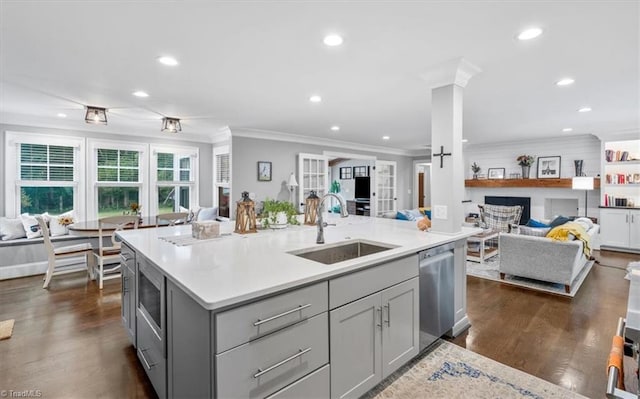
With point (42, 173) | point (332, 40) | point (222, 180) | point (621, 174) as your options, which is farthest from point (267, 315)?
point (621, 174)

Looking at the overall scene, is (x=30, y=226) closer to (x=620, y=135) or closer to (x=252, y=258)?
(x=252, y=258)

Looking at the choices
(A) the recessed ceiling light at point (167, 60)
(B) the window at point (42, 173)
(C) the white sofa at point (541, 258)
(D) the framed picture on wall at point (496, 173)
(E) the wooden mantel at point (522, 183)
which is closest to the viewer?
(A) the recessed ceiling light at point (167, 60)

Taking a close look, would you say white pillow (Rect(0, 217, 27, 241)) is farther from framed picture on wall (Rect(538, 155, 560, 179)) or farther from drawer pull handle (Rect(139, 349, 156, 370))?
framed picture on wall (Rect(538, 155, 560, 179))

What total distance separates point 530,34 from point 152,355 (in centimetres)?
324

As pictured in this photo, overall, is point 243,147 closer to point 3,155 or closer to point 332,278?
point 3,155

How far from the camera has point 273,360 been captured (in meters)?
1.37

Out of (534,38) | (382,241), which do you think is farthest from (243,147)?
(534,38)

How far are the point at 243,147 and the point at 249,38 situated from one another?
375 cm

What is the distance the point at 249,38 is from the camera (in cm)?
223

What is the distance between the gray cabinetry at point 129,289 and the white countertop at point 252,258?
0.38 ft

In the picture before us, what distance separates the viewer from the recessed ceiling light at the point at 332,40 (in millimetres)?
2207

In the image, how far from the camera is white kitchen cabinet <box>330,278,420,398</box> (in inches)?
65.0

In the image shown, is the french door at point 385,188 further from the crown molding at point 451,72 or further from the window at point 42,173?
the window at point 42,173

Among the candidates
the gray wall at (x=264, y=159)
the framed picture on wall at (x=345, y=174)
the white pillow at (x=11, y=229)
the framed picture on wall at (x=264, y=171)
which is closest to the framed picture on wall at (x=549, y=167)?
the gray wall at (x=264, y=159)
